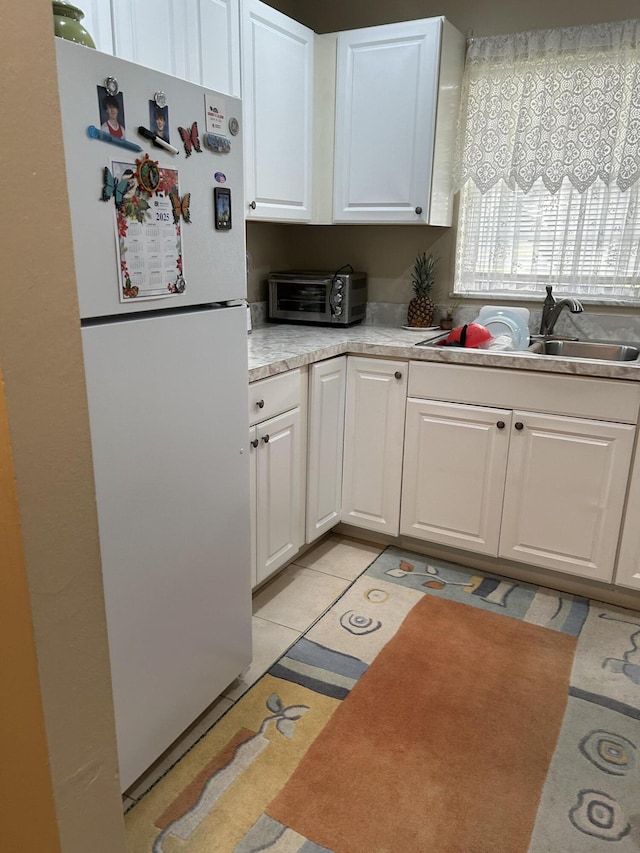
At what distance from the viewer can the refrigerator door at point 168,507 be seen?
54.3 inches

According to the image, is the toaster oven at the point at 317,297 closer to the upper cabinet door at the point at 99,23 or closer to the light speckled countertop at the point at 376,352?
the light speckled countertop at the point at 376,352

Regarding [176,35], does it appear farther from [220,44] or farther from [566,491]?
[566,491]

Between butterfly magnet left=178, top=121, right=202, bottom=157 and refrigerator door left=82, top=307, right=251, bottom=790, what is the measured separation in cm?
36

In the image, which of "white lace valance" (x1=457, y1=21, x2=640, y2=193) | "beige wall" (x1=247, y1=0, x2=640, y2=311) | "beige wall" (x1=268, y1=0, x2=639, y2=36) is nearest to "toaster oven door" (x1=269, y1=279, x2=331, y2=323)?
"beige wall" (x1=247, y1=0, x2=640, y2=311)

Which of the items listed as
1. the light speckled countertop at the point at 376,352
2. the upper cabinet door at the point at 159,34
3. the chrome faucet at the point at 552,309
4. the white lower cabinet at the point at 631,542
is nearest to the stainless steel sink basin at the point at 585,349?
the chrome faucet at the point at 552,309

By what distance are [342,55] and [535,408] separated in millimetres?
1666

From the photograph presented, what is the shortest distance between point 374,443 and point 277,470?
22.9 inches

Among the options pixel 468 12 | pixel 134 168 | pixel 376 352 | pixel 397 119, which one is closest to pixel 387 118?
pixel 397 119

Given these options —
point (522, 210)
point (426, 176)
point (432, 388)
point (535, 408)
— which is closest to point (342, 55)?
point (426, 176)

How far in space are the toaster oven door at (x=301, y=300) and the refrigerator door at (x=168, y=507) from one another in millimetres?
1313

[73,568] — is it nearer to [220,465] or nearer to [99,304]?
[99,304]

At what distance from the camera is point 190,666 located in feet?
5.67

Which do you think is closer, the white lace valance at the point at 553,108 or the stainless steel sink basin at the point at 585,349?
the white lace valance at the point at 553,108

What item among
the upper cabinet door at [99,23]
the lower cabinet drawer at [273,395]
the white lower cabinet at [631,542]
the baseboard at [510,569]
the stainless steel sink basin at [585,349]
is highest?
the upper cabinet door at [99,23]
